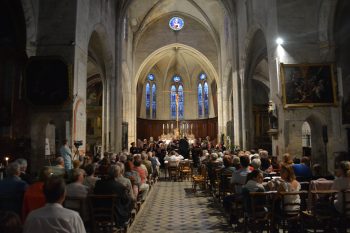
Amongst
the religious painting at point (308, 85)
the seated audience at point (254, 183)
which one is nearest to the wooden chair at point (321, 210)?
the seated audience at point (254, 183)

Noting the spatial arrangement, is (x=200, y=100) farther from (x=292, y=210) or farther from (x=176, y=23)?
(x=292, y=210)

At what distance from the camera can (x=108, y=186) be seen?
4.95 meters

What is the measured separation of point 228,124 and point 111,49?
1063 cm

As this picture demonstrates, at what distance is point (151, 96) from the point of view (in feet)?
110

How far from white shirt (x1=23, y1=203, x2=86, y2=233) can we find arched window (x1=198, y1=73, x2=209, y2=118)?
31218 mm

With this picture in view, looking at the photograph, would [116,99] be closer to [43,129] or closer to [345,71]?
[43,129]

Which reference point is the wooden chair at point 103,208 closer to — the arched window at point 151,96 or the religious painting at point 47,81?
the religious painting at point 47,81

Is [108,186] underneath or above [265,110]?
underneath

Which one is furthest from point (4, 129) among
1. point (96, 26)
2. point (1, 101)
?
point (96, 26)

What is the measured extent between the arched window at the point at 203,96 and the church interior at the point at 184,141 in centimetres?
1228

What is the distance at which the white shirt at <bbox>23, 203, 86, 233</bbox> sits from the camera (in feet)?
7.66

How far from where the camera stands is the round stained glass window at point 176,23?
2806 cm

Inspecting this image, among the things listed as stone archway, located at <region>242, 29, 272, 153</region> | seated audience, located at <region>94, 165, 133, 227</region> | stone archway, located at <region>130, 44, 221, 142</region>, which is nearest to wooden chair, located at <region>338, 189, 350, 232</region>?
seated audience, located at <region>94, 165, 133, 227</region>

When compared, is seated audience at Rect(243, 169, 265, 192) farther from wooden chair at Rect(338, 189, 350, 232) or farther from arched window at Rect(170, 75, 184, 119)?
arched window at Rect(170, 75, 184, 119)
